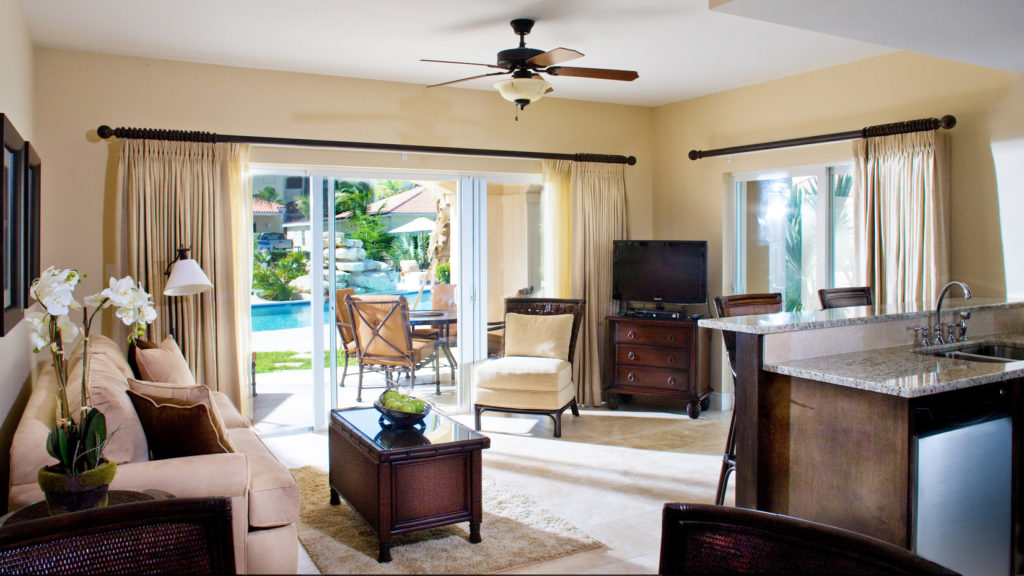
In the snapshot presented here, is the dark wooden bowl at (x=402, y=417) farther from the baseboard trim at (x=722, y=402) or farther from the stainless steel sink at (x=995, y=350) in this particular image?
the baseboard trim at (x=722, y=402)

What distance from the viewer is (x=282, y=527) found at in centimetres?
250

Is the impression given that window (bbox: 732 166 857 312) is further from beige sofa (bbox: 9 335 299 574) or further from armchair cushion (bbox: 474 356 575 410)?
beige sofa (bbox: 9 335 299 574)

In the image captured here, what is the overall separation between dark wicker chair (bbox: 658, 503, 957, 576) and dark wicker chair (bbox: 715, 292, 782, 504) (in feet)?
7.02

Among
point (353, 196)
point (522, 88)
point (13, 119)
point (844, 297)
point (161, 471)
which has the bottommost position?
point (161, 471)

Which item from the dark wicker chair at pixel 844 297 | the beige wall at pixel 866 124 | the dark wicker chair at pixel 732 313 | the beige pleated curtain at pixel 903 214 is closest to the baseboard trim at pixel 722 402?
the beige wall at pixel 866 124

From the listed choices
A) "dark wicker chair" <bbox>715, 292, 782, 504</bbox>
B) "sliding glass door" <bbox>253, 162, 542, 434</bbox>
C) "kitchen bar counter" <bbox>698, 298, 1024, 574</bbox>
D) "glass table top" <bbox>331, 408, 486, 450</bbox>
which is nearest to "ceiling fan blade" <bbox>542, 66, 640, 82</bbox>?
"dark wicker chair" <bbox>715, 292, 782, 504</bbox>

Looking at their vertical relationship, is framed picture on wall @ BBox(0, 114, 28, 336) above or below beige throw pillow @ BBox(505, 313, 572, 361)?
above

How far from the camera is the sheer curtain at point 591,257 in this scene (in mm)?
5770

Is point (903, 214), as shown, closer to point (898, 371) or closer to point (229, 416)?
point (898, 371)

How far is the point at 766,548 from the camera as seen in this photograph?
3.69ft

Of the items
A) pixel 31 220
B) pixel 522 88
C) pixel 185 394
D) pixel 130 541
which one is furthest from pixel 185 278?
pixel 130 541

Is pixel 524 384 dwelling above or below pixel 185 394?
below

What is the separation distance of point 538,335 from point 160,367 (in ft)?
8.72

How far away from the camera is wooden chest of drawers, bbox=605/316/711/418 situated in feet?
17.7
